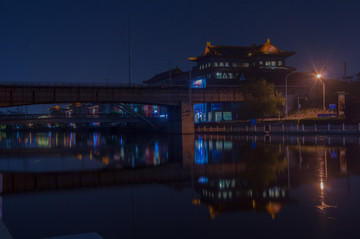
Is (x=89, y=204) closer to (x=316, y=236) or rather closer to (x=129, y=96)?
(x=316, y=236)

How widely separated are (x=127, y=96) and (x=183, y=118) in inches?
444

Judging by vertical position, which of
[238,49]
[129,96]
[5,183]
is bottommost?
[5,183]

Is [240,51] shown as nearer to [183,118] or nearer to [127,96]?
[183,118]

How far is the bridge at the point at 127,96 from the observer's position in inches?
2183

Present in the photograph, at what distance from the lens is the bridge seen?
55.4m

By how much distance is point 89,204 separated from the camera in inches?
378

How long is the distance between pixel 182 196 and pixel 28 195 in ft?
15.7

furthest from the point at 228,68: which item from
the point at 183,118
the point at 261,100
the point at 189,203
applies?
the point at 189,203

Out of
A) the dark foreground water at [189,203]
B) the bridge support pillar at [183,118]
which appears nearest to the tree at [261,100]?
the bridge support pillar at [183,118]

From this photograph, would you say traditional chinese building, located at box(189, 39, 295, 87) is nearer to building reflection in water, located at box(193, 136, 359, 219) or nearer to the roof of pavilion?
the roof of pavilion

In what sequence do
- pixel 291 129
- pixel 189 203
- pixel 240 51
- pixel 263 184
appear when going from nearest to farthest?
pixel 189 203
pixel 263 184
pixel 291 129
pixel 240 51

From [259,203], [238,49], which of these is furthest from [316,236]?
[238,49]

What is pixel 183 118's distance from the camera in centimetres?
6731

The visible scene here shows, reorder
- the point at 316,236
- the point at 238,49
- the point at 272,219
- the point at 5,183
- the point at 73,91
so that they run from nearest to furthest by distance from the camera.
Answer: the point at 316,236, the point at 272,219, the point at 5,183, the point at 73,91, the point at 238,49
